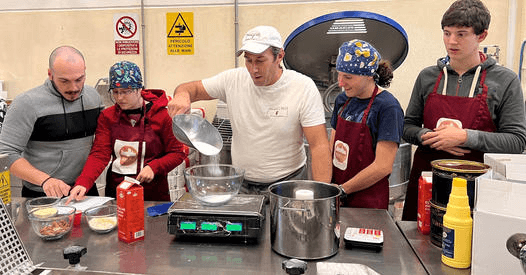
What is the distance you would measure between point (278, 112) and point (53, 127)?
1.10 metres

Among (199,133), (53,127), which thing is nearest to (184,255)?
(199,133)

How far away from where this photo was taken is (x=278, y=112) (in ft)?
6.27

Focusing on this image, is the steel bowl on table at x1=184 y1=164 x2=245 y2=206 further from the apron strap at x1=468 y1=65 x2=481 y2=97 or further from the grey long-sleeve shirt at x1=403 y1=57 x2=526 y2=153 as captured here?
the apron strap at x1=468 y1=65 x2=481 y2=97

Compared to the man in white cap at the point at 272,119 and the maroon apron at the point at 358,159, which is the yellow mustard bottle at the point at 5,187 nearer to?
the man in white cap at the point at 272,119

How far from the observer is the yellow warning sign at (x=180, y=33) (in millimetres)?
3721

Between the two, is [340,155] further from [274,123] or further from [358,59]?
[358,59]

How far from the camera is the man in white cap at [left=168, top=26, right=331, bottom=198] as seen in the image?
184 cm

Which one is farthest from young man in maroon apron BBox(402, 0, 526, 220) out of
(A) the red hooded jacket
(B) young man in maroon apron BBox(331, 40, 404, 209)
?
(A) the red hooded jacket

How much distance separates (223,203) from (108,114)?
993mm

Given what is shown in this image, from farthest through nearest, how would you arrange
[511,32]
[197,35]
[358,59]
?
[197,35] → [511,32] → [358,59]

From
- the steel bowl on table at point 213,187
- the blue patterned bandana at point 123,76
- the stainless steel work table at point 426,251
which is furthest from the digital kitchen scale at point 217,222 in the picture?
the blue patterned bandana at point 123,76

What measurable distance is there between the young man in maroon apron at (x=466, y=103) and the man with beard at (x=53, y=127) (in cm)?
159

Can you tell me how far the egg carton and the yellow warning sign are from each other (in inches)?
111

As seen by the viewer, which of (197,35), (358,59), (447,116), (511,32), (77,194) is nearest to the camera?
(77,194)
